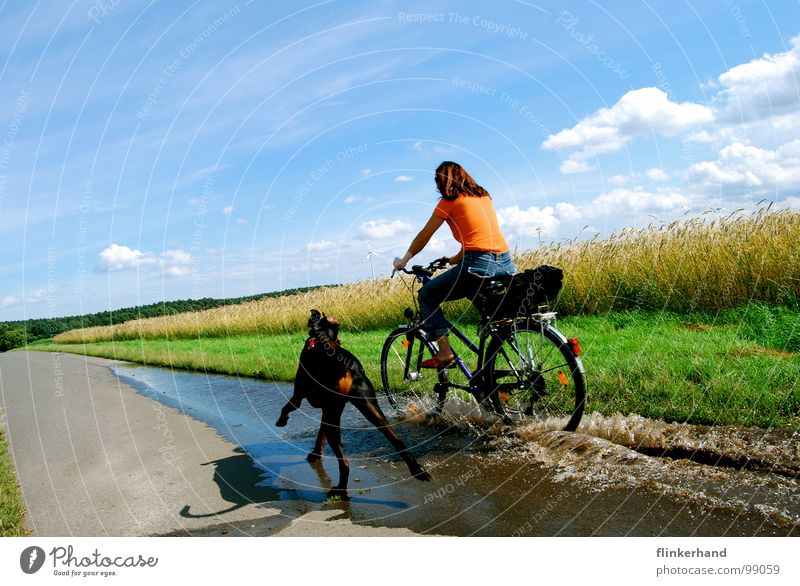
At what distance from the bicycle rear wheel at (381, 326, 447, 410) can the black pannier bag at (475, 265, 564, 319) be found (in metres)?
1.23

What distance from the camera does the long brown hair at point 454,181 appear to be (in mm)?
6082

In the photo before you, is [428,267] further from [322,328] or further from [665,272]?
[665,272]

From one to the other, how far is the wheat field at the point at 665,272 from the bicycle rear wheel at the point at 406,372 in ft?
6.06

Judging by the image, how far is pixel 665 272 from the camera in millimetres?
11023

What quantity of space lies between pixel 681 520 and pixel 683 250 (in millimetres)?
8086

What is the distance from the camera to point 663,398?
6.11m

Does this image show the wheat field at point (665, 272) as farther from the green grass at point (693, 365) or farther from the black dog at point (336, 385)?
the black dog at point (336, 385)

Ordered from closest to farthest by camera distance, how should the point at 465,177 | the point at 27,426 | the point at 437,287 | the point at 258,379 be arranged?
1. the point at 465,177
2. the point at 437,287
3. the point at 27,426
4. the point at 258,379

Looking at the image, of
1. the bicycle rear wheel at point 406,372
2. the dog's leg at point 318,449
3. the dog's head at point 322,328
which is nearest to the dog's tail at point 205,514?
the dog's leg at point 318,449

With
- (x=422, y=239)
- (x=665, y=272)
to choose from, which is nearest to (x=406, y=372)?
(x=422, y=239)

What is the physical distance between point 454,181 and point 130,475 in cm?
425
